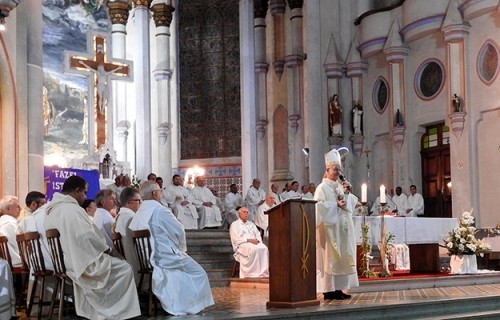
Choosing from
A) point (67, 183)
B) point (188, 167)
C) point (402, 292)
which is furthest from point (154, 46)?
point (67, 183)

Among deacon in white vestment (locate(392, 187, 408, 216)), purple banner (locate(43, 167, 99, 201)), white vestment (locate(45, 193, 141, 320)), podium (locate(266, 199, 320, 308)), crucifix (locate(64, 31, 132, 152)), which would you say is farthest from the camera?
crucifix (locate(64, 31, 132, 152))

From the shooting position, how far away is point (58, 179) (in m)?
15.1

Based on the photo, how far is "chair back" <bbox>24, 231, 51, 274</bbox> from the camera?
754cm

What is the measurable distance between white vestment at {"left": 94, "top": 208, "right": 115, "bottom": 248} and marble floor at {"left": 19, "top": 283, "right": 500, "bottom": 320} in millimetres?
1275

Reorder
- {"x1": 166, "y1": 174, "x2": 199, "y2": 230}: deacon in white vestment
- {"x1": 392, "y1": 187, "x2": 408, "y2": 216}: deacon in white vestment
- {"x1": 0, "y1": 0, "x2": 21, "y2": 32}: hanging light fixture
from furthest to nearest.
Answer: {"x1": 392, "y1": 187, "x2": 408, "y2": 216}: deacon in white vestment
{"x1": 166, "y1": 174, "x2": 199, "y2": 230}: deacon in white vestment
{"x1": 0, "y1": 0, "x2": 21, "y2": 32}: hanging light fixture

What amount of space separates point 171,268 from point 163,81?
709 inches

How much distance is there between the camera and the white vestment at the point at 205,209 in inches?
667

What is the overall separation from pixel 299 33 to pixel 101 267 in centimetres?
1713

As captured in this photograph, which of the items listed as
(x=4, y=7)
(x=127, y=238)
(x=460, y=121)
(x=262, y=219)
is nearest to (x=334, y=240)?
(x=127, y=238)

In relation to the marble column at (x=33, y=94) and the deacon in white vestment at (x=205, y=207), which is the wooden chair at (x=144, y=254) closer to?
the marble column at (x=33, y=94)

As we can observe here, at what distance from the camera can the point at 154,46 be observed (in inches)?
1047

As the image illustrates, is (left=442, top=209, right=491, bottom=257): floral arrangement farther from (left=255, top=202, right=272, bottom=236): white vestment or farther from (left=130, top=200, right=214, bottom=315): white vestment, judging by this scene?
(left=130, top=200, right=214, bottom=315): white vestment

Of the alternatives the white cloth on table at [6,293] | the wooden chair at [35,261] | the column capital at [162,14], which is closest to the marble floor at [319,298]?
the wooden chair at [35,261]

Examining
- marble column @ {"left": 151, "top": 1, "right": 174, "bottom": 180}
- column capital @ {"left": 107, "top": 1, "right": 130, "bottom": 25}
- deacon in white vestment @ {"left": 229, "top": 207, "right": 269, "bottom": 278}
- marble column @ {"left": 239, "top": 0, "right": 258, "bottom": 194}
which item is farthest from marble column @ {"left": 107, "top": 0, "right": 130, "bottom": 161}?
deacon in white vestment @ {"left": 229, "top": 207, "right": 269, "bottom": 278}
